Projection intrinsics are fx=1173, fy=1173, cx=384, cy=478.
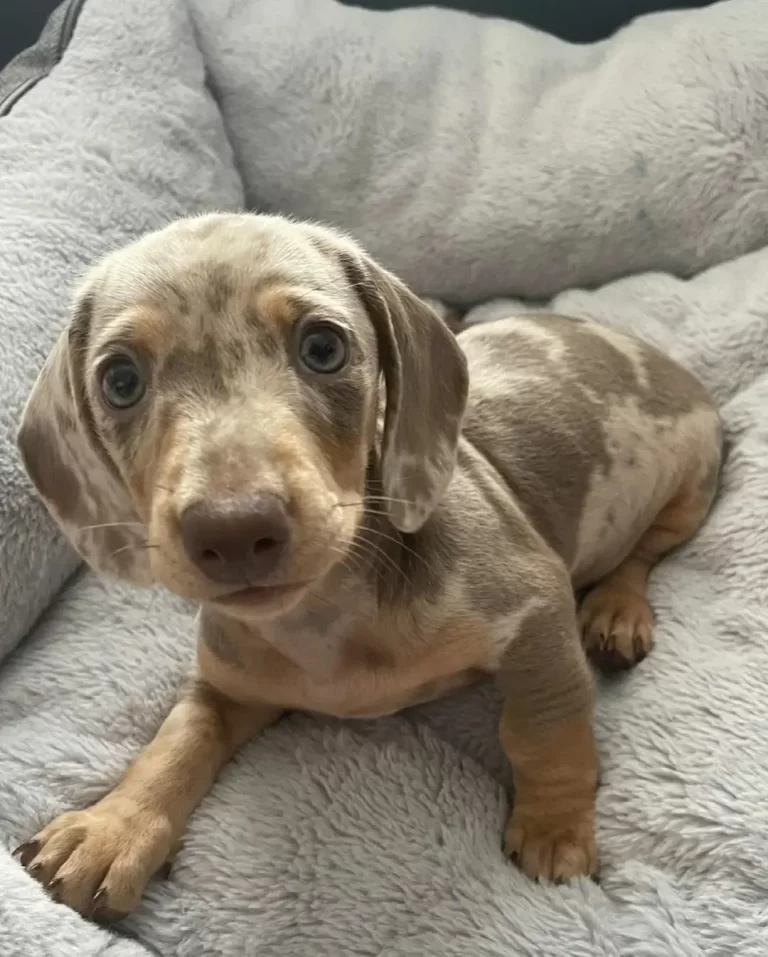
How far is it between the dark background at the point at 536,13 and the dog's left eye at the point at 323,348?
2.16 m

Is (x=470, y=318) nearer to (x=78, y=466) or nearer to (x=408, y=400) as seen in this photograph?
(x=408, y=400)

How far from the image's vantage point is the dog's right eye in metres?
1.60

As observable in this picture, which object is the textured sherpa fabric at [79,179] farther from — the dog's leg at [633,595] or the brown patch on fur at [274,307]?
the dog's leg at [633,595]

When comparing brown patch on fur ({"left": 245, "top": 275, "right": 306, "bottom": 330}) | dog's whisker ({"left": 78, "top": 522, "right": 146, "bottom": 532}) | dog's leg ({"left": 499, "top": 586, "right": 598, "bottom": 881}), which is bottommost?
dog's leg ({"left": 499, "top": 586, "right": 598, "bottom": 881})

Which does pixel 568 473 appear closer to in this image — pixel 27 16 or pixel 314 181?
pixel 314 181

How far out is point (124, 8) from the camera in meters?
2.97

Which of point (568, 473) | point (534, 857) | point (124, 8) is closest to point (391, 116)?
point (124, 8)

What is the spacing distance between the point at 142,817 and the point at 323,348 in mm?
845

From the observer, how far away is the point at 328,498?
4.86ft

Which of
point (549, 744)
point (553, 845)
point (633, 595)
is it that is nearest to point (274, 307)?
point (549, 744)

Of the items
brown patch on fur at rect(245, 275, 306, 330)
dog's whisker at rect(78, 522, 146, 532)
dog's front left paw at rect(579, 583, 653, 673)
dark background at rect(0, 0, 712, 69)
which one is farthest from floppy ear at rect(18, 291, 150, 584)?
dark background at rect(0, 0, 712, 69)

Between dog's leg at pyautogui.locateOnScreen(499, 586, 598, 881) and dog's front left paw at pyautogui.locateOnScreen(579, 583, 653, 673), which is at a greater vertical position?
dog's leg at pyautogui.locateOnScreen(499, 586, 598, 881)

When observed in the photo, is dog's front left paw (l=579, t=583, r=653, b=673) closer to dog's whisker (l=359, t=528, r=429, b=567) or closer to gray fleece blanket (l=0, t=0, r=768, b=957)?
gray fleece blanket (l=0, t=0, r=768, b=957)

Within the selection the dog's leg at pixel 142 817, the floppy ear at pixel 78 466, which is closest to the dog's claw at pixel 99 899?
the dog's leg at pixel 142 817
